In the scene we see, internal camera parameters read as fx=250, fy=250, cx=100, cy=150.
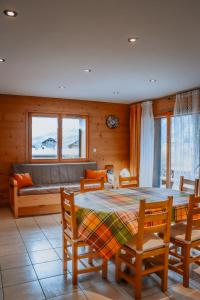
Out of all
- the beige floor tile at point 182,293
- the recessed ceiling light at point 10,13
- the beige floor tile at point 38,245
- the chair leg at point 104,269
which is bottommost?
the beige floor tile at point 182,293

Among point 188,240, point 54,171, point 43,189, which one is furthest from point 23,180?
point 188,240

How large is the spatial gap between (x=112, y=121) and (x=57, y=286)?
4.65 meters

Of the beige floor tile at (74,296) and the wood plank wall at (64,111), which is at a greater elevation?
the wood plank wall at (64,111)

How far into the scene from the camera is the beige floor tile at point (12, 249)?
3.22 meters

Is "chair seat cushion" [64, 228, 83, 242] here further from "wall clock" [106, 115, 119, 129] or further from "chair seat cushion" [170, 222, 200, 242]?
"wall clock" [106, 115, 119, 129]

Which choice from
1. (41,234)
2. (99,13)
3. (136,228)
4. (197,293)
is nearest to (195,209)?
(136,228)

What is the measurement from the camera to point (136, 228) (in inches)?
91.5

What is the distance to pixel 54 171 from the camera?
5715 millimetres

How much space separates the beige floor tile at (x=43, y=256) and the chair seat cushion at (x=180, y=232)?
1424 millimetres

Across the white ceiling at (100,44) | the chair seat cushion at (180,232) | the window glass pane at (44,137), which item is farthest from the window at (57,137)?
the chair seat cushion at (180,232)

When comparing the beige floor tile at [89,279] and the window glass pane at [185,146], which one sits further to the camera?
the window glass pane at [185,146]

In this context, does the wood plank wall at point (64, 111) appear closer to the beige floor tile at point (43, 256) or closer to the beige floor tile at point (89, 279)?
the beige floor tile at point (43, 256)

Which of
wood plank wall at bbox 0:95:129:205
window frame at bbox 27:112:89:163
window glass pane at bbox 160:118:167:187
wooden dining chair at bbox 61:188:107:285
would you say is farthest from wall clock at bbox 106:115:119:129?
wooden dining chair at bbox 61:188:107:285

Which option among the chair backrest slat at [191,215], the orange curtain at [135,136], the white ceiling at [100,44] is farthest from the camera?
the orange curtain at [135,136]
